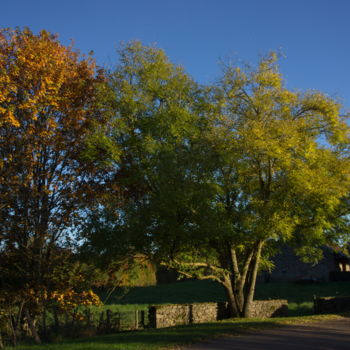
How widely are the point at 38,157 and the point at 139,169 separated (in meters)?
4.47

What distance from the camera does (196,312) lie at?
80.4 feet

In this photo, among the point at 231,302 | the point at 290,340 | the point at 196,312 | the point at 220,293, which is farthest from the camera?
the point at 220,293

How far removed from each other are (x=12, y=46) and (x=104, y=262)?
34.1 ft

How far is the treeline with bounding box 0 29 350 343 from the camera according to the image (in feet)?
63.6

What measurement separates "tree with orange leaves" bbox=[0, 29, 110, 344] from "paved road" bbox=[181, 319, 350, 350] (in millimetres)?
8411

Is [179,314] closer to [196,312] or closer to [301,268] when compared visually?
[196,312]

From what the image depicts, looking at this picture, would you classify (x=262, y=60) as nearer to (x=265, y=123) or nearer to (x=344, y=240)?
(x=265, y=123)

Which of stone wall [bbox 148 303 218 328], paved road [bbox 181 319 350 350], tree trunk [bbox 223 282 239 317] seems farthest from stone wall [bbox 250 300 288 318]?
paved road [bbox 181 319 350 350]

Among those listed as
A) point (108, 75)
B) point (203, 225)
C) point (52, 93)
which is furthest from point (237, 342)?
point (108, 75)

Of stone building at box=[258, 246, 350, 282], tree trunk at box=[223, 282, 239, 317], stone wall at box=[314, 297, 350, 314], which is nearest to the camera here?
tree trunk at box=[223, 282, 239, 317]

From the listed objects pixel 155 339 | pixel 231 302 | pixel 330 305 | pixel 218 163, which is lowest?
pixel 155 339

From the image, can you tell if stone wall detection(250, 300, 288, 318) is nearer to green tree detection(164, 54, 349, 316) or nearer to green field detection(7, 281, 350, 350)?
green field detection(7, 281, 350, 350)

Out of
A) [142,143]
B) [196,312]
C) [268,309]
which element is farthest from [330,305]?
[142,143]

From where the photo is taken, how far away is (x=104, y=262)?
20.3 metres
